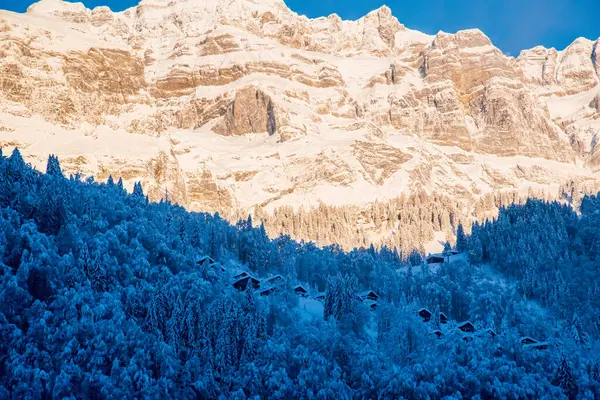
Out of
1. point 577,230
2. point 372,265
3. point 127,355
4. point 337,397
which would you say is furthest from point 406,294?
point 127,355

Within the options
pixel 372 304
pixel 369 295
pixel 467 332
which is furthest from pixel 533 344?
pixel 369 295

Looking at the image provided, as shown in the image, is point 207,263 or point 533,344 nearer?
point 533,344

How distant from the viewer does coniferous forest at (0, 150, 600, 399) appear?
4722cm

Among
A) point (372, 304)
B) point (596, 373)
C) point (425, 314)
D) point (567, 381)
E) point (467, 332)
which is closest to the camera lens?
point (567, 381)

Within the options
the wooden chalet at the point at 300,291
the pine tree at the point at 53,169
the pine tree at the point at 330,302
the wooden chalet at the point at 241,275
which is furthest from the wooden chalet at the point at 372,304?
the pine tree at the point at 53,169

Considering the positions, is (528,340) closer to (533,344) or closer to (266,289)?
(533,344)

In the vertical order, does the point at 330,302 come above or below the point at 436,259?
above

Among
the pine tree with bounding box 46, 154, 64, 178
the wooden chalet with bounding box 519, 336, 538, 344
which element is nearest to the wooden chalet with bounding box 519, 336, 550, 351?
the wooden chalet with bounding box 519, 336, 538, 344

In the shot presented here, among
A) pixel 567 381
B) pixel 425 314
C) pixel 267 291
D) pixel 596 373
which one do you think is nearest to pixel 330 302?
pixel 267 291

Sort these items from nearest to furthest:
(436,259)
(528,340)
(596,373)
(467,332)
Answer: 1. (596,373)
2. (528,340)
3. (467,332)
4. (436,259)

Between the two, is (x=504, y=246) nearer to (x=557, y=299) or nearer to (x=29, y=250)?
(x=557, y=299)

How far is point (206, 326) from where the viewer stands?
54.8m

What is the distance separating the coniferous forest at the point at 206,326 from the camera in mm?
47219

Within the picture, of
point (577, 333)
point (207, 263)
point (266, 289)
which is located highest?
point (207, 263)
